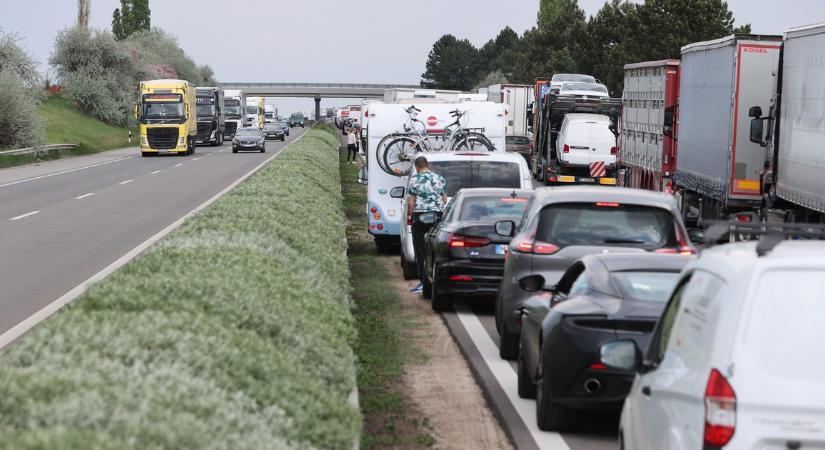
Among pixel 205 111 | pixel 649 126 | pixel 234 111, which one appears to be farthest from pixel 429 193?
pixel 234 111

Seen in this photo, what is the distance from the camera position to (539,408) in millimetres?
8672

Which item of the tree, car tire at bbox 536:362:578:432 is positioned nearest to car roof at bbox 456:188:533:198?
car tire at bbox 536:362:578:432

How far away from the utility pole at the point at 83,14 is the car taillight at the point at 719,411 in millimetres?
89839

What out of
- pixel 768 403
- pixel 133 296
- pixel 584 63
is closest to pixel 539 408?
pixel 133 296

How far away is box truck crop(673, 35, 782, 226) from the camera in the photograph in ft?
70.9

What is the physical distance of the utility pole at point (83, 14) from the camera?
90438 mm

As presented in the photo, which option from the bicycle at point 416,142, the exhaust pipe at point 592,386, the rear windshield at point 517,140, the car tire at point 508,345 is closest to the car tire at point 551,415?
the exhaust pipe at point 592,386

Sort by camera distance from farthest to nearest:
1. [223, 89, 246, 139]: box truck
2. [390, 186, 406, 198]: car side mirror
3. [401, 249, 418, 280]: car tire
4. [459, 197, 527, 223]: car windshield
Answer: [223, 89, 246, 139]: box truck → [390, 186, 406, 198]: car side mirror → [401, 249, 418, 280]: car tire → [459, 197, 527, 223]: car windshield

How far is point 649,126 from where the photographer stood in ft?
106

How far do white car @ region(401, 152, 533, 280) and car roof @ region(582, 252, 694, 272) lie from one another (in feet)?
30.4

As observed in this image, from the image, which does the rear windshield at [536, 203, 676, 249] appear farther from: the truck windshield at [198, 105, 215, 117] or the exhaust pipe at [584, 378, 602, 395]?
the truck windshield at [198, 105, 215, 117]

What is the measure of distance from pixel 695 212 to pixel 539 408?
1824 centimetres

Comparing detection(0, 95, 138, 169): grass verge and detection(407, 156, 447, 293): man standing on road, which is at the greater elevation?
detection(407, 156, 447, 293): man standing on road

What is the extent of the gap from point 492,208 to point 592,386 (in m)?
7.02
